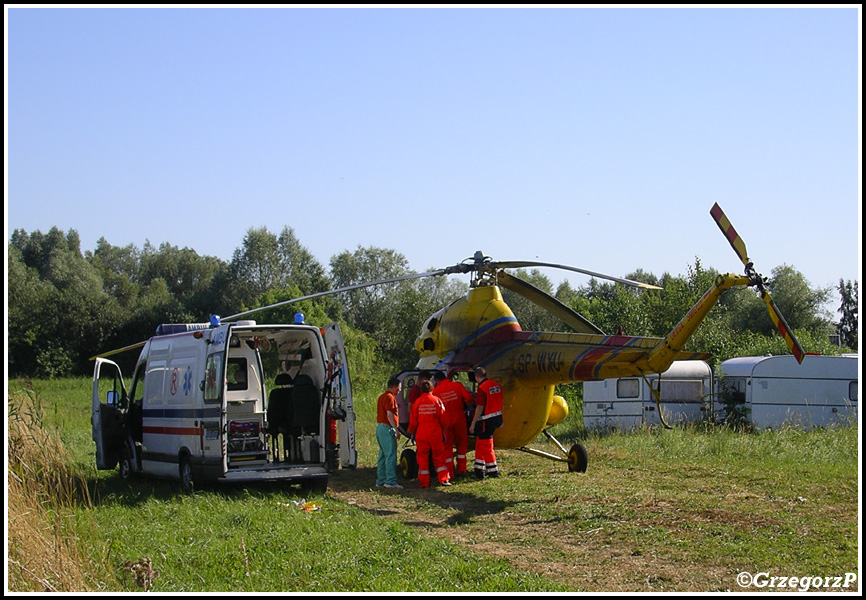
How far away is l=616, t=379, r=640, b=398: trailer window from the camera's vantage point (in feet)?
62.4

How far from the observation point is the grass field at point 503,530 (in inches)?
270

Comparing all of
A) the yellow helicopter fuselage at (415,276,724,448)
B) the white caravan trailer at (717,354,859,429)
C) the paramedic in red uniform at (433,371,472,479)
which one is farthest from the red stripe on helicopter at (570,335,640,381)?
the white caravan trailer at (717,354,859,429)

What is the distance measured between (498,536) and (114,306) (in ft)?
142

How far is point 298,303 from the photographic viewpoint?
136 feet

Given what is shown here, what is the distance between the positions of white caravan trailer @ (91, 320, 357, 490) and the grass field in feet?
1.38

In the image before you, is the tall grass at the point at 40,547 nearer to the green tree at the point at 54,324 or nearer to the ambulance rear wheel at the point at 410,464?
the ambulance rear wheel at the point at 410,464

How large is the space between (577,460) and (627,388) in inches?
252

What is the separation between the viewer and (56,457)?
8.91 meters

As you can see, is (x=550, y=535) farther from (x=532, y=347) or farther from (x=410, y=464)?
(x=410, y=464)

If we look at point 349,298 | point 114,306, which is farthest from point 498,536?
point 349,298

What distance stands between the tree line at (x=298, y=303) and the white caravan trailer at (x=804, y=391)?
7.51 metres

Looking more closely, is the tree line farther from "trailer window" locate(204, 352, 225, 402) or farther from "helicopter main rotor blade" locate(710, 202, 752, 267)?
"helicopter main rotor blade" locate(710, 202, 752, 267)

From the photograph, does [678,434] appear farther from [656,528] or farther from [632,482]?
[656,528]

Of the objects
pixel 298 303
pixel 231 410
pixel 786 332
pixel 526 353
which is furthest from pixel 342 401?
pixel 298 303
